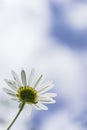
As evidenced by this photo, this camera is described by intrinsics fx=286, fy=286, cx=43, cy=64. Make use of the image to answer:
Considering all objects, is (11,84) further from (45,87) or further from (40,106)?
(45,87)

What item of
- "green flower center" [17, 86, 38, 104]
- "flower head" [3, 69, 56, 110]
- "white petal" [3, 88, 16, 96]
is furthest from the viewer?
"green flower center" [17, 86, 38, 104]

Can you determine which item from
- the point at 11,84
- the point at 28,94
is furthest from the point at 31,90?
the point at 11,84

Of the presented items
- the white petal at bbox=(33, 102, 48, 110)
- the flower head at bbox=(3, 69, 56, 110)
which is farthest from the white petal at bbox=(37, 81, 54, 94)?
the white petal at bbox=(33, 102, 48, 110)

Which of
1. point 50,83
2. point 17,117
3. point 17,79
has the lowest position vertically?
point 17,117

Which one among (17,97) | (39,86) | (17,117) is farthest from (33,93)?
(17,117)

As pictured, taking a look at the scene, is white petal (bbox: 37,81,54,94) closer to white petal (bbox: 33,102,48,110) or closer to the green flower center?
the green flower center

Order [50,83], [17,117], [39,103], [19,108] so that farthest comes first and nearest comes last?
1. [50,83]
2. [39,103]
3. [19,108]
4. [17,117]

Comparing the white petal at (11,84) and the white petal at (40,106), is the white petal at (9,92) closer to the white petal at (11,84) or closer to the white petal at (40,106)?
the white petal at (11,84)

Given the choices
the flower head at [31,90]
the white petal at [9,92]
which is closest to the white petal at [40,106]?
the flower head at [31,90]

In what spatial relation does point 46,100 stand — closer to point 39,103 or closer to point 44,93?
point 39,103
